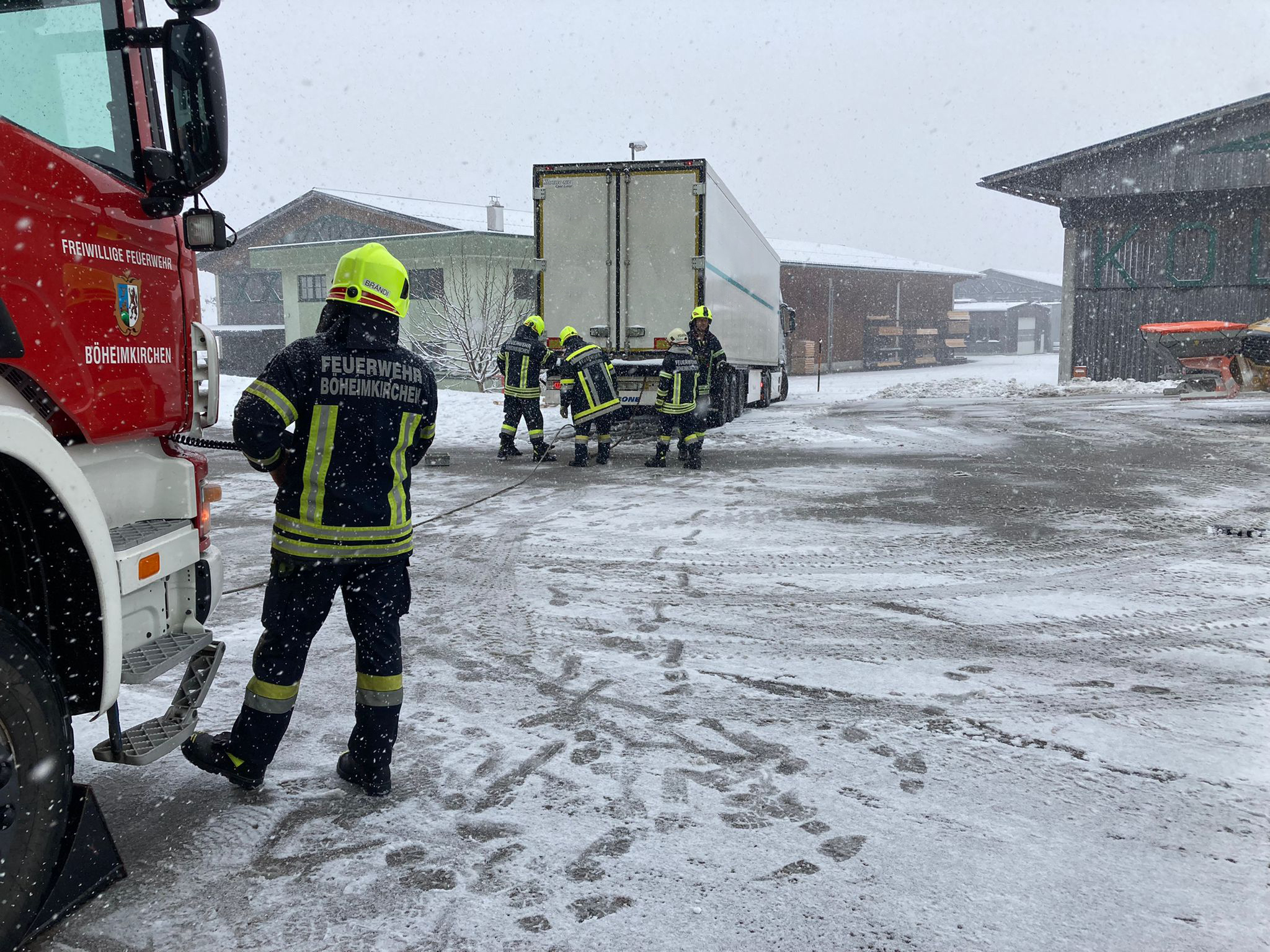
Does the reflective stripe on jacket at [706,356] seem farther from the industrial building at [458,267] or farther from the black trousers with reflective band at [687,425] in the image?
the industrial building at [458,267]

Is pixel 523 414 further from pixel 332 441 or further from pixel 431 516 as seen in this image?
pixel 332 441

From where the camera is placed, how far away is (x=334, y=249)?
34.4 metres

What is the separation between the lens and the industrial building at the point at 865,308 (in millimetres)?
47938

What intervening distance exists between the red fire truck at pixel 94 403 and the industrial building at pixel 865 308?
4229 centimetres

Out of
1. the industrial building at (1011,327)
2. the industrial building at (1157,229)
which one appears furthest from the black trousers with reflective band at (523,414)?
the industrial building at (1011,327)

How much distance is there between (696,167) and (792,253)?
3986 centimetres

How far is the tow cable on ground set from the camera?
3.52 meters

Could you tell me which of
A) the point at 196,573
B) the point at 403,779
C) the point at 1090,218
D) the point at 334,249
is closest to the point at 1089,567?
the point at 403,779

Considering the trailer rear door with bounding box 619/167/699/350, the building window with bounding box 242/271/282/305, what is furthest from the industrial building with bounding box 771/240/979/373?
the trailer rear door with bounding box 619/167/699/350

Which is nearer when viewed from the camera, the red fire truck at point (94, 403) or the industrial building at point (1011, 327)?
the red fire truck at point (94, 403)

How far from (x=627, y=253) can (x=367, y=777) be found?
34.9 feet

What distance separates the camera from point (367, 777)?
3.43 metres

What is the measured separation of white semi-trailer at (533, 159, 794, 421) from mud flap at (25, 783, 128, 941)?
35.2 feet

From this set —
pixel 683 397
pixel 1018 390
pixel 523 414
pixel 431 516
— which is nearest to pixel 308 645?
pixel 431 516
